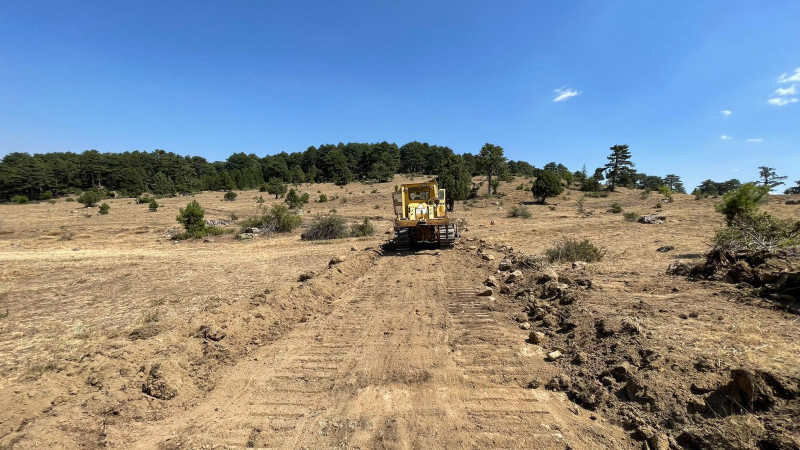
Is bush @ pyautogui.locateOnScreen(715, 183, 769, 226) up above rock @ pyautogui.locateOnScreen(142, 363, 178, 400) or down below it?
above

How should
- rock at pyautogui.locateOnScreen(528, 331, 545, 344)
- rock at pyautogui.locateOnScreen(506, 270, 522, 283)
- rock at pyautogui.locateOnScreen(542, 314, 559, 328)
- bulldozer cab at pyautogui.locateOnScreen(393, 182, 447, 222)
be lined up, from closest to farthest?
rock at pyautogui.locateOnScreen(528, 331, 545, 344)
rock at pyautogui.locateOnScreen(542, 314, 559, 328)
rock at pyautogui.locateOnScreen(506, 270, 522, 283)
bulldozer cab at pyautogui.locateOnScreen(393, 182, 447, 222)

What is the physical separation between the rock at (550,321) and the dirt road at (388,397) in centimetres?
54

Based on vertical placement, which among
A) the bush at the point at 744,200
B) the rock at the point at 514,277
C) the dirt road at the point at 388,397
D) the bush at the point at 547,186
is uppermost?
the bush at the point at 547,186

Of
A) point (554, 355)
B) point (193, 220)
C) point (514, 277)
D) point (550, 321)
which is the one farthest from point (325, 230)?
point (554, 355)

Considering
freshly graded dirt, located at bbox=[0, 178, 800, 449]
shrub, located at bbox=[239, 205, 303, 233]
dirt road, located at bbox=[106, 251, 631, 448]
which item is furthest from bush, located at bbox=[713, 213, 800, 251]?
shrub, located at bbox=[239, 205, 303, 233]

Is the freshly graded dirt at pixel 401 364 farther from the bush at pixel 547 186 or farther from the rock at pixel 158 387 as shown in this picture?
the bush at pixel 547 186

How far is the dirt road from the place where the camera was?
3.43 meters

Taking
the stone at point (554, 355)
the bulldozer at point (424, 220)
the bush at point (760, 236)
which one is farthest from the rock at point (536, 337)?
the bulldozer at point (424, 220)

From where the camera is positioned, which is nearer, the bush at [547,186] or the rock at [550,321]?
the rock at [550,321]

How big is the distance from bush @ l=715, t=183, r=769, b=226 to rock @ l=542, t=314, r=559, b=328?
1247 centimetres

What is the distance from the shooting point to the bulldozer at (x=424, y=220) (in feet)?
49.0

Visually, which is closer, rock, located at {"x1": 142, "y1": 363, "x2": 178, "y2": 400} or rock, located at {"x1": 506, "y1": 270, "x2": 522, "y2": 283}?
rock, located at {"x1": 142, "y1": 363, "x2": 178, "y2": 400}

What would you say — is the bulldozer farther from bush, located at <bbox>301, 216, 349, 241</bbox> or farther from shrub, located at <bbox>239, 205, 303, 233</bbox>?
shrub, located at <bbox>239, 205, 303, 233</bbox>

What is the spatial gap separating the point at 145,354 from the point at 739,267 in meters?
10.2
